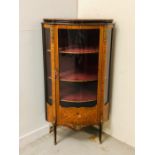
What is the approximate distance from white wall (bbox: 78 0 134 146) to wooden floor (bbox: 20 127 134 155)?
0.37 feet

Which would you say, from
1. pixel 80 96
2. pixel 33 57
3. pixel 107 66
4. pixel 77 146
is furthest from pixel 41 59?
pixel 77 146

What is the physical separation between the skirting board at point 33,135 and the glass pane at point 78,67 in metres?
0.45

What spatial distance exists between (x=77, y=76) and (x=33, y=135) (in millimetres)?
754

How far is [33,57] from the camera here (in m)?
2.04

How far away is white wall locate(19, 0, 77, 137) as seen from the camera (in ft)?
6.34

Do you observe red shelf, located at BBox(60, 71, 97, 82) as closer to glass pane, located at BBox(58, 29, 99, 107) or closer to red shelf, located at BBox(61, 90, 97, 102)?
glass pane, located at BBox(58, 29, 99, 107)

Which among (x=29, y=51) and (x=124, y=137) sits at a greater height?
(x=29, y=51)

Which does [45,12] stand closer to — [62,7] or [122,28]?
[62,7]

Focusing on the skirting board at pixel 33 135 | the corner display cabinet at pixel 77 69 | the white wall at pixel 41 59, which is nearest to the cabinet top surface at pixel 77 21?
the corner display cabinet at pixel 77 69

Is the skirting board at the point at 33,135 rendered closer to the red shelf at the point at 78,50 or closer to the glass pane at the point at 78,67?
the glass pane at the point at 78,67

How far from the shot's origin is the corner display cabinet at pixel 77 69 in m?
1.87
